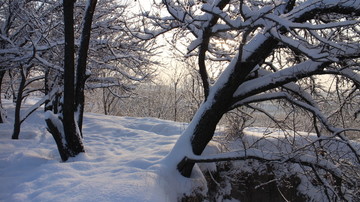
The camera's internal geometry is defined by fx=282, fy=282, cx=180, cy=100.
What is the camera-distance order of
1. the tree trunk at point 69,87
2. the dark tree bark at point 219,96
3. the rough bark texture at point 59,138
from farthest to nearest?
the rough bark texture at point 59,138 < the tree trunk at point 69,87 < the dark tree bark at point 219,96

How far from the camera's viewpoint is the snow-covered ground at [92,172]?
3736 millimetres

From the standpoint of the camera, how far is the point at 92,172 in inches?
178

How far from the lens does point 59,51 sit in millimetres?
7422

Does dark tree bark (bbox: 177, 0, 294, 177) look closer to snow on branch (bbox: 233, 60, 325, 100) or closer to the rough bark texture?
snow on branch (bbox: 233, 60, 325, 100)

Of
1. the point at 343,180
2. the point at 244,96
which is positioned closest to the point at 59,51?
the point at 244,96

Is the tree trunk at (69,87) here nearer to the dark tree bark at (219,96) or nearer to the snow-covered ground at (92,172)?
the snow-covered ground at (92,172)

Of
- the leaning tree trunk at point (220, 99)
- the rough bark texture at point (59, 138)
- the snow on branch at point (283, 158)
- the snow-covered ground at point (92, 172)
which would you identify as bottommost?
the snow-covered ground at point (92, 172)

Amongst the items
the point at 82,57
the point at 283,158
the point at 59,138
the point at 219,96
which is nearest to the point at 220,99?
the point at 219,96

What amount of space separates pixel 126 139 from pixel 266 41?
4799 millimetres

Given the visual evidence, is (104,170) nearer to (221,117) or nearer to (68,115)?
(68,115)

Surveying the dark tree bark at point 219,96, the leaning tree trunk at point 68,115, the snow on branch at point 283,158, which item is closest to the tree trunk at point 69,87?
the leaning tree trunk at point 68,115

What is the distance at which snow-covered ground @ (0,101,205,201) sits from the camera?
3736mm

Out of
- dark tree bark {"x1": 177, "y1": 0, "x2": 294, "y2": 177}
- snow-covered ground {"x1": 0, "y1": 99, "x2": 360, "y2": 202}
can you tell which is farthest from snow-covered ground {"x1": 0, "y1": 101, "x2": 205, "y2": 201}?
dark tree bark {"x1": 177, "y1": 0, "x2": 294, "y2": 177}

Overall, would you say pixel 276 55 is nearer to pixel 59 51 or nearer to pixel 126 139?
pixel 126 139
